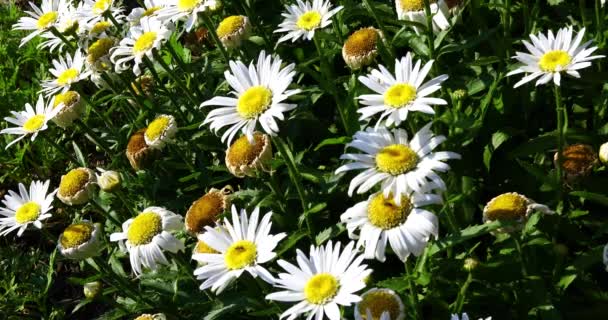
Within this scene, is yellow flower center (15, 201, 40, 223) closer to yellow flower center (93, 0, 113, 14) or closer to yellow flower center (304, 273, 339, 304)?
yellow flower center (93, 0, 113, 14)

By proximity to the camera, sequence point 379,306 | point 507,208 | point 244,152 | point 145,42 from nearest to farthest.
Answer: point 379,306 → point 507,208 → point 244,152 → point 145,42

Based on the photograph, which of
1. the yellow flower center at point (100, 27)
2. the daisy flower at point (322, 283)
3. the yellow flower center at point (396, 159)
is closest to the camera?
the daisy flower at point (322, 283)

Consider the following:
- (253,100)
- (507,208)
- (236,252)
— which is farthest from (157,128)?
(507,208)

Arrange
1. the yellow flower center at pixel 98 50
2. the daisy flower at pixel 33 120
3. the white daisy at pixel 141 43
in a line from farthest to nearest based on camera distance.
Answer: the yellow flower center at pixel 98 50, the daisy flower at pixel 33 120, the white daisy at pixel 141 43

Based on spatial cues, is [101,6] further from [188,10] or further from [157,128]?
[157,128]

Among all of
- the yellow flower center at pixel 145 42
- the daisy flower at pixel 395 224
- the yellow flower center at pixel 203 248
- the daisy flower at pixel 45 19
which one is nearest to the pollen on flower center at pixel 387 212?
the daisy flower at pixel 395 224

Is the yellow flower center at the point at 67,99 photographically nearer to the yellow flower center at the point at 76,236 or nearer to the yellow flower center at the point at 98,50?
the yellow flower center at the point at 98,50

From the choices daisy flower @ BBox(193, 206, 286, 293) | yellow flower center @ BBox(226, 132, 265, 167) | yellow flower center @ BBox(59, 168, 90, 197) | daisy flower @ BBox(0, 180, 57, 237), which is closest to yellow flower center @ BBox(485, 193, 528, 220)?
daisy flower @ BBox(193, 206, 286, 293)
